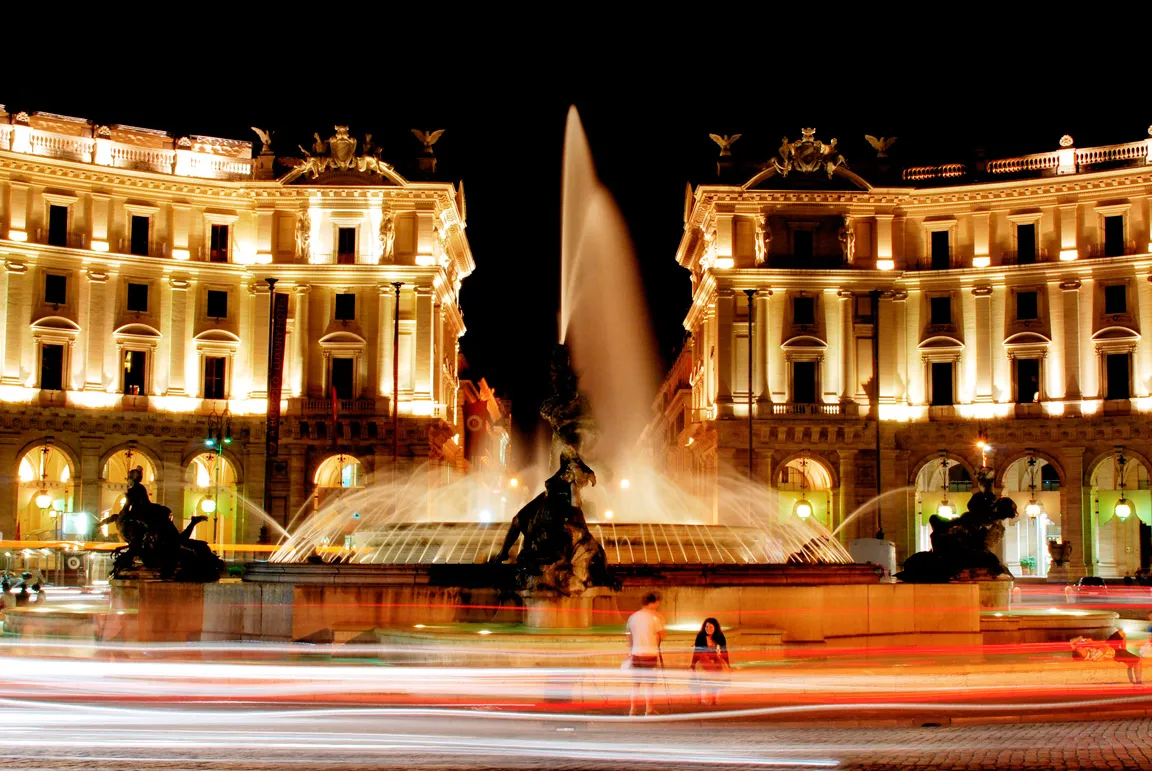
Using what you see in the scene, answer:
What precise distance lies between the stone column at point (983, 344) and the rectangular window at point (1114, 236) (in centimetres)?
494

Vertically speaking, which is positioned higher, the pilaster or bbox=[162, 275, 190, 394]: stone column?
bbox=[162, 275, 190, 394]: stone column

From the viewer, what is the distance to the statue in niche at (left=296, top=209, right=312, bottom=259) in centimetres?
5869

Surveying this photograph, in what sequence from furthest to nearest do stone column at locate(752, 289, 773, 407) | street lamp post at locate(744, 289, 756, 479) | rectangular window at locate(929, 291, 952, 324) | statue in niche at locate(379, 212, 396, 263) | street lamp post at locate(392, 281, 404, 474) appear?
rectangular window at locate(929, 291, 952, 324), statue in niche at locate(379, 212, 396, 263), stone column at locate(752, 289, 773, 407), street lamp post at locate(392, 281, 404, 474), street lamp post at locate(744, 289, 756, 479)

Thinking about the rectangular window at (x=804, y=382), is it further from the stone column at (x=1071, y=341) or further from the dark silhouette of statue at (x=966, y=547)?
the dark silhouette of statue at (x=966, y=547)

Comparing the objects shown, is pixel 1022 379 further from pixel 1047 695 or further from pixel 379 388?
pixel 1047 695

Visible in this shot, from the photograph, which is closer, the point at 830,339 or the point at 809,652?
the point at 809,652

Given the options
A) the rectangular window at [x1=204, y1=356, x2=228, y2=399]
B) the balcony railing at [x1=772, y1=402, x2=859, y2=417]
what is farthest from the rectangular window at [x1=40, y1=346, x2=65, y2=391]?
the balcony railing at [x1=772, y1=402, x2=859, y2=417]

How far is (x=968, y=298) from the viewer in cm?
5969

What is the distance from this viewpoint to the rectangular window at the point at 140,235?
190 feet

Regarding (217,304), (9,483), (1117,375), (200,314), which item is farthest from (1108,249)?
(9,483)

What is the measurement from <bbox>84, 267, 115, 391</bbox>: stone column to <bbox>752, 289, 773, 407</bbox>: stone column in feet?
86.8

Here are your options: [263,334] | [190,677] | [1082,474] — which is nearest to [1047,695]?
[190,677]

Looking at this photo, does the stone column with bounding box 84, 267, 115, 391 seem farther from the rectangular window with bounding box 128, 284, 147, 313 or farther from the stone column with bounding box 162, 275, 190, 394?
the stone column with bounding box 162, 275, 190, 394

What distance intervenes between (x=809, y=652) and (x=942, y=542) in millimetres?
10293
